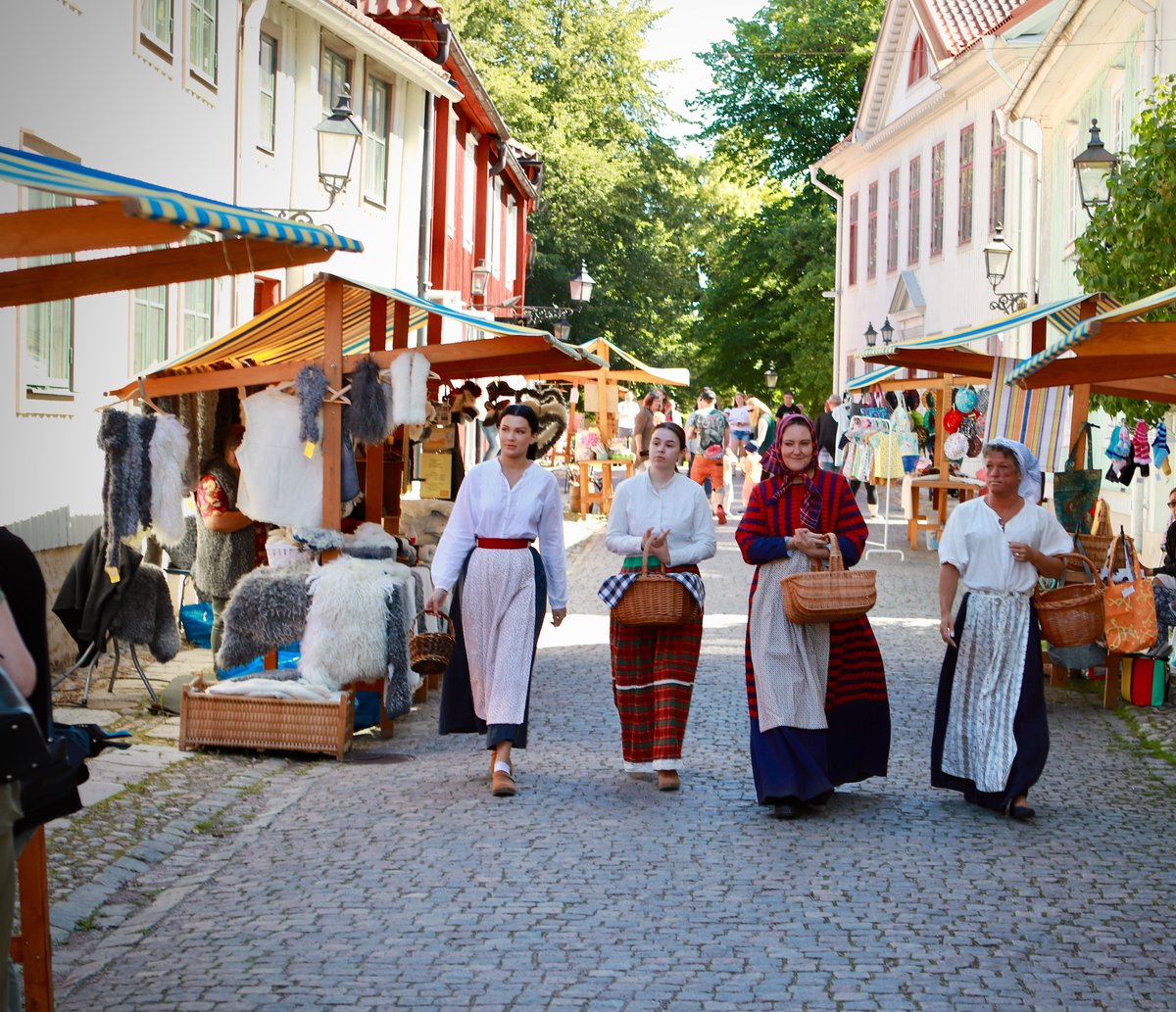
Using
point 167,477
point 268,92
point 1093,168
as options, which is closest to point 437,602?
point 167,477

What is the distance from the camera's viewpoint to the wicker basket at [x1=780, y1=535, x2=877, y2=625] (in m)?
7.40

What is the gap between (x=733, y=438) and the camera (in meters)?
27.5

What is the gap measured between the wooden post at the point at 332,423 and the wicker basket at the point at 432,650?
139cm

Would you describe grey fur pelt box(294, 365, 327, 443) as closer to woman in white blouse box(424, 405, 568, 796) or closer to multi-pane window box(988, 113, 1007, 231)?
woman in white blouse box(424, 405, 568, 796)

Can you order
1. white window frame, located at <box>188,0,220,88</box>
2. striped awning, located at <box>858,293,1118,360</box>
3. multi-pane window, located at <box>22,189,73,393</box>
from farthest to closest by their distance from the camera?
white window frame, located at <box>188,0,220,88</box> → multi-pane window, located at <box>22,189,73,393</box> → striped awning, located at <box>858,293,1118,360</box>

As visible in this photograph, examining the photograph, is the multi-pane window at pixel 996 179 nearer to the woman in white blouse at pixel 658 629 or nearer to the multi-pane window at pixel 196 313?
the multi-pane window at pixel 196 313

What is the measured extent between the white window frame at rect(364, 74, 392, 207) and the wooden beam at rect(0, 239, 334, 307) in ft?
54.5

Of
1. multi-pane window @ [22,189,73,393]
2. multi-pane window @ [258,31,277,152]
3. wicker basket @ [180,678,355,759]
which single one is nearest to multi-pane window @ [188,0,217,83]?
multi-pane window @ [258,31,277,152]

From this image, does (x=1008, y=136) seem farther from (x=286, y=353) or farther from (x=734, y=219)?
(x=734, y=219)

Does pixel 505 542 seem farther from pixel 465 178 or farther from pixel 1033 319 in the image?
pixel 465 178

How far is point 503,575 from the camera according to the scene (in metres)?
8.16

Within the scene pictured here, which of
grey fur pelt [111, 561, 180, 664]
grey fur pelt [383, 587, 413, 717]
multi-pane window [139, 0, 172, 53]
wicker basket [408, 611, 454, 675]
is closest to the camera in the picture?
wicker basket [408, 611, 454, 675]

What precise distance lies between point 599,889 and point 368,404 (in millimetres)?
4035

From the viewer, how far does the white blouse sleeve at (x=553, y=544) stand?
8.23 meters
